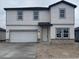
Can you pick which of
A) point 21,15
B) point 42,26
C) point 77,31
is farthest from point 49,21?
point 77,31

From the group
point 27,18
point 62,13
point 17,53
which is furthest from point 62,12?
point 17,53

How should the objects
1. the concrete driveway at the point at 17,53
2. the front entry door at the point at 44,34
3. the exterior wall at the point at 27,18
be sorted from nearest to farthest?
the concrete driveway at the point at 17,53
the exterior wall at the point at 27,18
the front entry door at the point at 44,34

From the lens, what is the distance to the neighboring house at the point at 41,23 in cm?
2933

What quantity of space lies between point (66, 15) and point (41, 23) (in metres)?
4.12

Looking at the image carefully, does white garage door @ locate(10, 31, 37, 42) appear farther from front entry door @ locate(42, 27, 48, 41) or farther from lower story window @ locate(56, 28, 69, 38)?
lower story window @ locate(56, 28, 69, 38)

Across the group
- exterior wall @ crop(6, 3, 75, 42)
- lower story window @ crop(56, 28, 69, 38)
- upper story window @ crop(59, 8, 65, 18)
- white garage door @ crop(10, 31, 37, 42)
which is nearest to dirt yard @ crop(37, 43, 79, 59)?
lower story window @ crop(56, 28, 69, 38)

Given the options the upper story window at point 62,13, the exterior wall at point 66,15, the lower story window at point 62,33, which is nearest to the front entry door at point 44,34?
the exterior wall at point 66,15

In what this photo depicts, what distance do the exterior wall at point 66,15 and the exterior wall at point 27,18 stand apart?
149cm

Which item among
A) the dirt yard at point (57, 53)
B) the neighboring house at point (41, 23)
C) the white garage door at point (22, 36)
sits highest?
the neighboring house at point (41, 23)

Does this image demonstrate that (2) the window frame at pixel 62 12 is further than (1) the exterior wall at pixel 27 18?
No

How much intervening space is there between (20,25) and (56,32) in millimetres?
6079

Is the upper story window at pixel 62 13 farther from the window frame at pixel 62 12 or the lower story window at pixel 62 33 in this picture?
the lower story window at pixel 62 33

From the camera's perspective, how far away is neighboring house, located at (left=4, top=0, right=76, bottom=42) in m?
29.3

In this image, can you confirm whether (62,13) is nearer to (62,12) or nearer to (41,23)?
(62,12)
